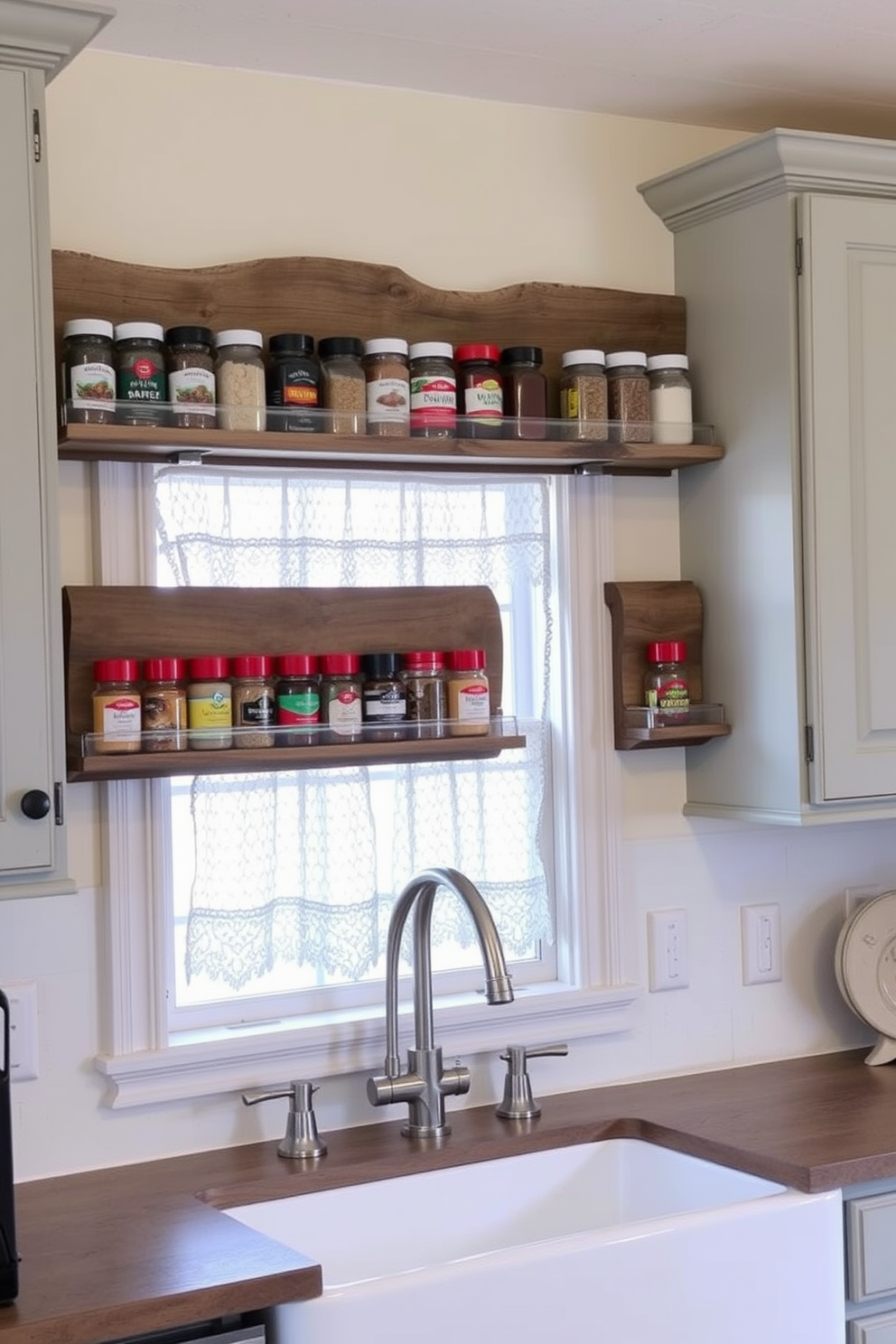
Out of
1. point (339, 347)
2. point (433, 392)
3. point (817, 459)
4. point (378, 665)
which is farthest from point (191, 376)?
→ point (817, 459)

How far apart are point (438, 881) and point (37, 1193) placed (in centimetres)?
64

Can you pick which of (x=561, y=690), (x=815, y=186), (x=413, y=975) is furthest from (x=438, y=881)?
(x=815, y=186)

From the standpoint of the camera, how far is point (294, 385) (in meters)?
2.11

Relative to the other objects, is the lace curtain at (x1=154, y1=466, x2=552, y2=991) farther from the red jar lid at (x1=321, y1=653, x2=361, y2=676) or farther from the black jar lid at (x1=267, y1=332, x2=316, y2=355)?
the black jar lid at (x1=267, y1=332, x2=316, y2=355)

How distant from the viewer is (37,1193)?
6.55ft

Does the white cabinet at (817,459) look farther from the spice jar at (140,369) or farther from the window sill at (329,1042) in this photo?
the spice jar at (140,369)

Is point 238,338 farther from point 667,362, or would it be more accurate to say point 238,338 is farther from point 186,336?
point 667,362

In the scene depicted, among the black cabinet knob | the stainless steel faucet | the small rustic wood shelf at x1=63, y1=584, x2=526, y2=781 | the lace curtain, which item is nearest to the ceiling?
the lace curtain

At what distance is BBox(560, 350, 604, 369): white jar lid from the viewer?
235cm

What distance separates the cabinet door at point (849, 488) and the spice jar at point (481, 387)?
0.45 meters

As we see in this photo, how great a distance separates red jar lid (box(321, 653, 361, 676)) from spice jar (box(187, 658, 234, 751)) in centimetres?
15

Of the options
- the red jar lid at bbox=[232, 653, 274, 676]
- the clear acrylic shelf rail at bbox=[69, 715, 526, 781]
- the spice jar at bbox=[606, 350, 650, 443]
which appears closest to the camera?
the clear acrylic shelf rail at bbox=[69, 715, 526, 781]

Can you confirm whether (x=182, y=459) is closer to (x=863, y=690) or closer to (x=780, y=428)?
(x=780, y=428)

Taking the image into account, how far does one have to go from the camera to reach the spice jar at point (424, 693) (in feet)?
7.07
